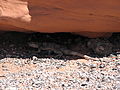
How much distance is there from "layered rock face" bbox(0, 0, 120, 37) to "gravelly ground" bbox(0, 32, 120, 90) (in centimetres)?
90

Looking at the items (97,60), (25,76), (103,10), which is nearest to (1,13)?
(25,76)

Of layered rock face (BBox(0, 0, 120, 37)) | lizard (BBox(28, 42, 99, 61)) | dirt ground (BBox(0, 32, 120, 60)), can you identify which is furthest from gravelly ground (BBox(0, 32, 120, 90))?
layered rock face (BBox(0, 0, 120, 37))

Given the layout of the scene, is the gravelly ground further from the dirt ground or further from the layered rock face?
the layered rock face

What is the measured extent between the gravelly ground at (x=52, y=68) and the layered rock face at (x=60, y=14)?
898mm

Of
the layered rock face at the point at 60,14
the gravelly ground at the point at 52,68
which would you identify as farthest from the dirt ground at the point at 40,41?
the layered rock face at the point at 60,14

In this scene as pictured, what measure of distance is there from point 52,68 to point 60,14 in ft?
4.11

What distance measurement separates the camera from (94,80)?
389cm

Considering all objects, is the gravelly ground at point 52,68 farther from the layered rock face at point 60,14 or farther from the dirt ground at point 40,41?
the layered rock face at point 60,14

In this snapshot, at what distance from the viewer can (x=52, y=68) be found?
16.1ft

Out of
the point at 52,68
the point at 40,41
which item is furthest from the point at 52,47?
the point at 52,68

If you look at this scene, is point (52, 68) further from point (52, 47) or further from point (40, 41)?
point (40, 41)

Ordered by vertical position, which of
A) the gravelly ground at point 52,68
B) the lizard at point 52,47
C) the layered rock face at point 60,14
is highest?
the layered rock face at point 60,14

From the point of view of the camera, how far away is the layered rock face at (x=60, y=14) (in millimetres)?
4508

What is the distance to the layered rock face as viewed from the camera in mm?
4508
